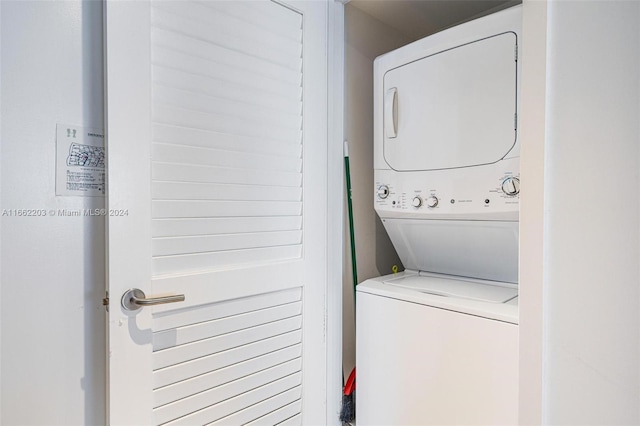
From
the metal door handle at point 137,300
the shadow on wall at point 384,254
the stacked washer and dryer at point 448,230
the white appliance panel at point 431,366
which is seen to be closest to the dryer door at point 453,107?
the stacked washer and dryer at point 448,230

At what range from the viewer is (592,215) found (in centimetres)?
88

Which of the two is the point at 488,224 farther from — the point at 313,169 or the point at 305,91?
the point at 305,91

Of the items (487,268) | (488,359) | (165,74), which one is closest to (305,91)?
(165,74)

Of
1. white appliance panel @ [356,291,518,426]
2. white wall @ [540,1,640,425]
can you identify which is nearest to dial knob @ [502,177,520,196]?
white wall @ [540,1,640,425]

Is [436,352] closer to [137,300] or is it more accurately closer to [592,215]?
[592,215]

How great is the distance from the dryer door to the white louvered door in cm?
32

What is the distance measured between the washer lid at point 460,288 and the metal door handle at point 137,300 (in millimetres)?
885

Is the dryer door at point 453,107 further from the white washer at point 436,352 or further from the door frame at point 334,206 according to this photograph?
the white washer at point 436,352

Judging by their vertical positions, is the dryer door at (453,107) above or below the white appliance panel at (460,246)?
above

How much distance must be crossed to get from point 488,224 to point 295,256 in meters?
0.73

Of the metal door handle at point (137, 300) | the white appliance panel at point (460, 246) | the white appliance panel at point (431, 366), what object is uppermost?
the white appliance panel at point (460, 246)

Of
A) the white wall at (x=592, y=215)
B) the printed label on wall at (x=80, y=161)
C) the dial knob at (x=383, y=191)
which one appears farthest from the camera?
the dial knob at (x=383, y=191)

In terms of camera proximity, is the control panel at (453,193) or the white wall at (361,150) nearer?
the control panel at (453,193)

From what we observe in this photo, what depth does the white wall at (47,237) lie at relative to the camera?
3.10 ft
